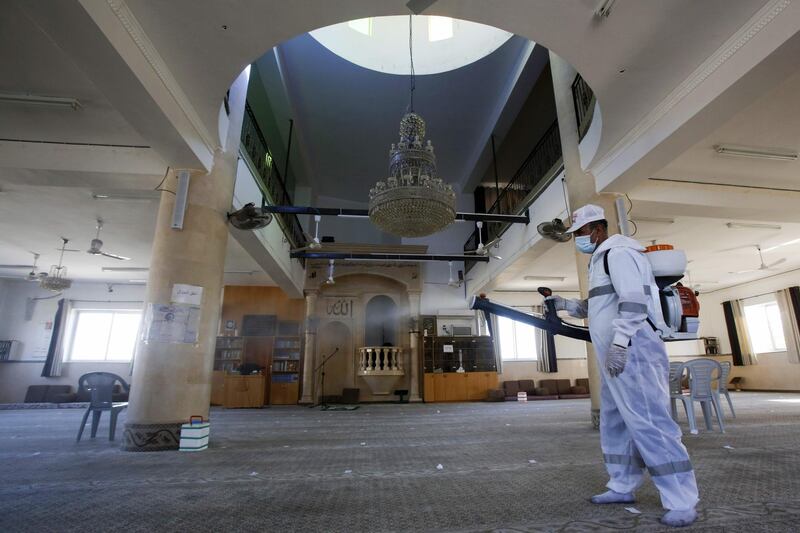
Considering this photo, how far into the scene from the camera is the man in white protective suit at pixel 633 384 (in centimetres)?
172

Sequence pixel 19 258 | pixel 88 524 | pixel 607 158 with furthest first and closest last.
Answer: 1. pixel 19 258
2. pixel 607 158
3. pixel 88 524

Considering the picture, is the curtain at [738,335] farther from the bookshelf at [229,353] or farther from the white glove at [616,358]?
the bookshelf at [229,353]

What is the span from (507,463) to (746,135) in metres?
4.59

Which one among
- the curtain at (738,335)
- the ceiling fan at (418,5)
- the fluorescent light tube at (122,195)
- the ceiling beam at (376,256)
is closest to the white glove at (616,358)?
the ceiling fan at (418,5)

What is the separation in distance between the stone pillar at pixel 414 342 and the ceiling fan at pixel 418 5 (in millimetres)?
9417

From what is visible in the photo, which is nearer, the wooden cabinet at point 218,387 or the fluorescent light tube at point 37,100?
the fluorescent light tube at point 37,100

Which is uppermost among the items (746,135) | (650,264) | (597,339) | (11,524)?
(746,135)

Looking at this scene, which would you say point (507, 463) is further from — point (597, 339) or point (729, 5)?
point (729, 5)

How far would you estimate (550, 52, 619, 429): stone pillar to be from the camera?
4.95m

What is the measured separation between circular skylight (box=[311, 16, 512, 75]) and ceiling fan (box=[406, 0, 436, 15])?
21.5 ft

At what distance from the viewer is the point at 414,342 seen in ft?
38.4

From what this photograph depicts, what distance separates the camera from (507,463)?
302cm

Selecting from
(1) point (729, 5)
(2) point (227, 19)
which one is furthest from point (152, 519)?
(1) point (729, 5)

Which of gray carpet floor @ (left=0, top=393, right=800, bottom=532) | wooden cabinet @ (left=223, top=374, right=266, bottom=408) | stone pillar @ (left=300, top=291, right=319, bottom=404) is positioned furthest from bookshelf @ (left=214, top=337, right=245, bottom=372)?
gray carpet floor @ (left=0, top=393, right=800, bottom=532)
